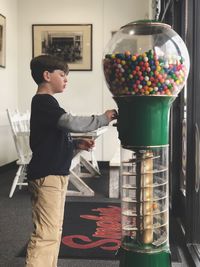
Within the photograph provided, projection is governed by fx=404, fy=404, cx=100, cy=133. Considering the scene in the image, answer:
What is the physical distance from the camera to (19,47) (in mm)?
6398

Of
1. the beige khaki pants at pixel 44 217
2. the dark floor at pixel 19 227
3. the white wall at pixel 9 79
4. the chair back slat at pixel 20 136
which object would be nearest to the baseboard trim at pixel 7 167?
the white wall at pixel 9 79

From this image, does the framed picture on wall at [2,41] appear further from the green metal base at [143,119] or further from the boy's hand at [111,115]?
the green metal base at [143,119]

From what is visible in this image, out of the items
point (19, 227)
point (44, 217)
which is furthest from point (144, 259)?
point (19, 227)

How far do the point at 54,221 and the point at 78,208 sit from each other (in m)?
1.90

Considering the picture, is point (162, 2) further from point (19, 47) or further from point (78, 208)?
point (19, 47)

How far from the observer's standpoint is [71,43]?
6242 mm

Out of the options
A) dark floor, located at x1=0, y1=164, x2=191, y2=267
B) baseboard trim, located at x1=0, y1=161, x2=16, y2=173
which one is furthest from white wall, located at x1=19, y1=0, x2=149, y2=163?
dark floor, located at x1=0, y1=164, x2=191, y2=267

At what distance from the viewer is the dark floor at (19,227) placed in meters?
2.42

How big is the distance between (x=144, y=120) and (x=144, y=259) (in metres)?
0.48

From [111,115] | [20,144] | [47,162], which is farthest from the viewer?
[20,144]

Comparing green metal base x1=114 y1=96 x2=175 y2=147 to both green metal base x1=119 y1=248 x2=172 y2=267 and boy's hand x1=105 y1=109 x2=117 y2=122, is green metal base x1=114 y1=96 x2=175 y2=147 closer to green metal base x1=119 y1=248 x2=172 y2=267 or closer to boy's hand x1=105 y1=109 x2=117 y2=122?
boy's hand x1=105 y1=109 x2=117 y2=122

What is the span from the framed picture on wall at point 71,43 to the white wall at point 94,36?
81mm

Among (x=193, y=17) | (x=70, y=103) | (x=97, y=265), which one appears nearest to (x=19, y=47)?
(x=70, y=103)

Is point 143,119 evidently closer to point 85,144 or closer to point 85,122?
point 85,122
